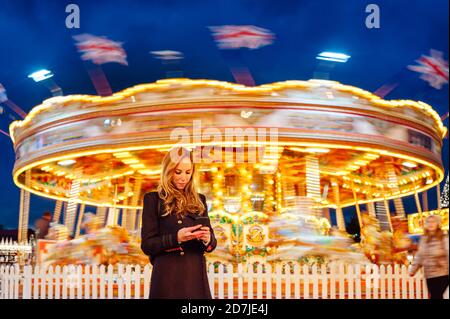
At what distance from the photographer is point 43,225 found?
7.37m

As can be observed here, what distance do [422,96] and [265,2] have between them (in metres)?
2.19

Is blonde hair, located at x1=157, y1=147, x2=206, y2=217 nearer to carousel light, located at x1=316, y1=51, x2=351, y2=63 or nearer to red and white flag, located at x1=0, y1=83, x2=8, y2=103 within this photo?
carousel light, located at x1=316, y1=51, x2=351, y2=63

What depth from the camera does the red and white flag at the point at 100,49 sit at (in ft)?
20.8

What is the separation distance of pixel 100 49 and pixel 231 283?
279 cm

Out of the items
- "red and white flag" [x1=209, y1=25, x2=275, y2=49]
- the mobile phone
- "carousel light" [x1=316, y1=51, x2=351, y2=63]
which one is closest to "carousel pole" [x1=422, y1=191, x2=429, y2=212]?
"carousel light" [x1=316, y1=51, x2=351, y2=63]

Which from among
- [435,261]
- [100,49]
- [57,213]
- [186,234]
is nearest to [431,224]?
[435,261]

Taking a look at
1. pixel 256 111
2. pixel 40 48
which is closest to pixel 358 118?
pixel 256 111

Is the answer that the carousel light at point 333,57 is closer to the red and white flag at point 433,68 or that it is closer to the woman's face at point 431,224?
the red and white flag at point 433,68

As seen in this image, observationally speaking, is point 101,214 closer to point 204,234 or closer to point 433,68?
point 433,68

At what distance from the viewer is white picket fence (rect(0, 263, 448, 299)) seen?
669 cm

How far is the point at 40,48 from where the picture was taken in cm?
646

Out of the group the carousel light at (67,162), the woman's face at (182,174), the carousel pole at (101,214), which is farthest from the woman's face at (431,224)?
the carousel light at (67,162)

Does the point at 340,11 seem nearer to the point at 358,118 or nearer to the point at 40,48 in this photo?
the point at 358,118

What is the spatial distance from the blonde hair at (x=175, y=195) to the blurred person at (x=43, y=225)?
13.9ft
